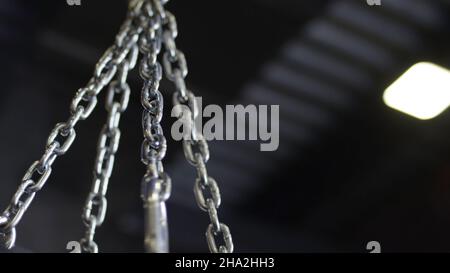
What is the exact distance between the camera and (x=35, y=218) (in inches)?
132

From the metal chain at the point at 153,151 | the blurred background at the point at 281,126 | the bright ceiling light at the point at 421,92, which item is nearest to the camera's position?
the metal chain at the point at 153,151

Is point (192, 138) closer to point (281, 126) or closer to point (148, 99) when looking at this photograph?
point (148, 99)

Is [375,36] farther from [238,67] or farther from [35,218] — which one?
[35,218]

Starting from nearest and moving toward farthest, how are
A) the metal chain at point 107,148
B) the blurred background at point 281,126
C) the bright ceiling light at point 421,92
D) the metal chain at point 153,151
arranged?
the metal chain at point 153,151 < the metal chain at point 107,148 < the blurred background at point 281,126 < the bright ceiling light at point 421,92

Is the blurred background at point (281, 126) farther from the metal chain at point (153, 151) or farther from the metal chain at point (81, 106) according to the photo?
the metal chain at point (153, 151)

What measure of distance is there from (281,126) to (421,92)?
2.22 feet

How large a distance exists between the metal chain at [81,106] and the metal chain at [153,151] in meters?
0.02

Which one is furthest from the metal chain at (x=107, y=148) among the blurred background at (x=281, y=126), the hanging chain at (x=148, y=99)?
the blurred background at (x=281, y=126)

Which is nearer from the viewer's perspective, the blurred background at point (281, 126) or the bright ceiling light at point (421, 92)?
the blurred background at point (281, 126)

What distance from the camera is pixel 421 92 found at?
3197 mm

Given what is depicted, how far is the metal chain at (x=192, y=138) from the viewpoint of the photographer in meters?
0.98

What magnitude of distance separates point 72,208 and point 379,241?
1.73 m

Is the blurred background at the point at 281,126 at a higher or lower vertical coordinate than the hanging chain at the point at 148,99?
higher
